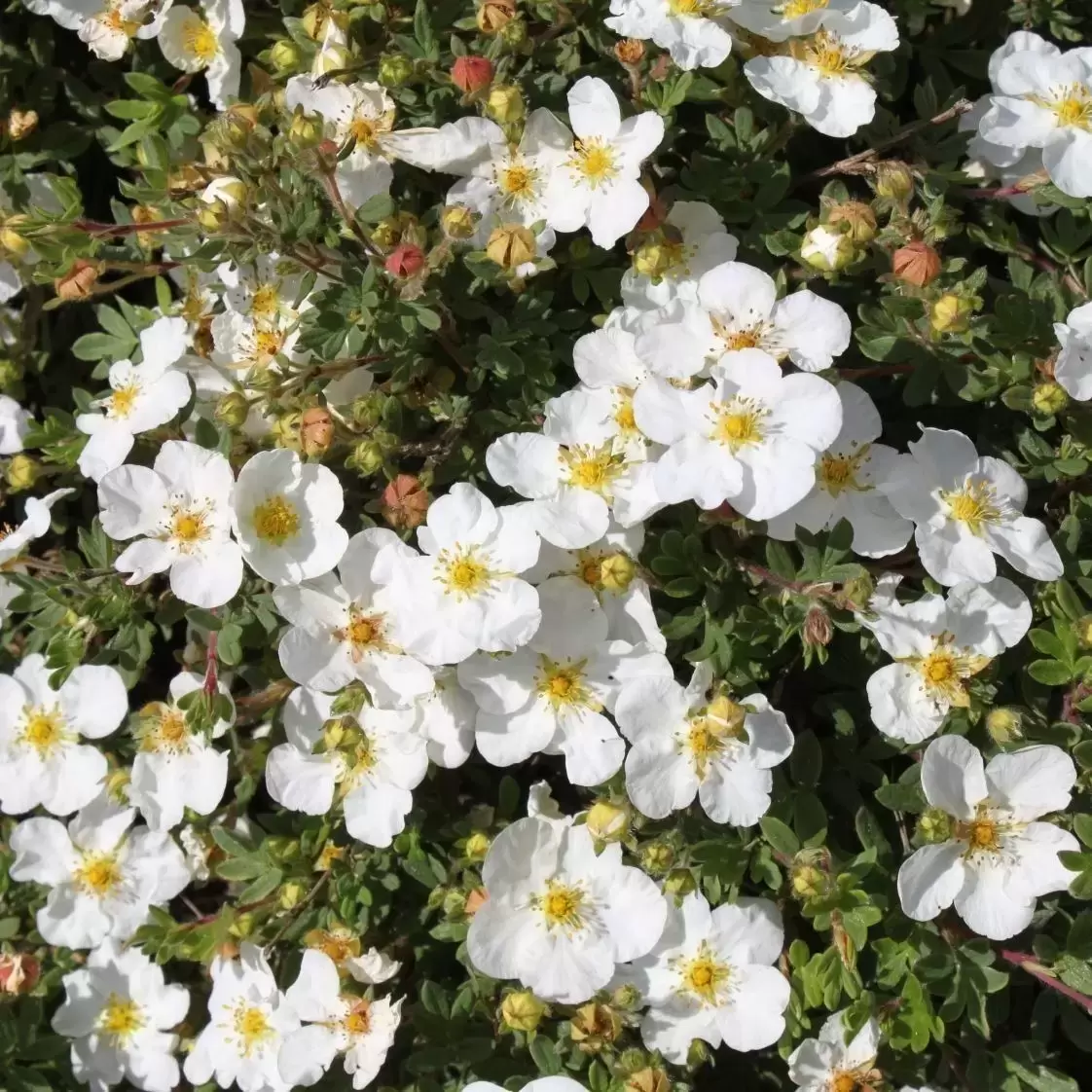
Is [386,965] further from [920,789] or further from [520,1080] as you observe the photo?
[920,789]

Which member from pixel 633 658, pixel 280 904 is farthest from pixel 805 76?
pixel 280 904

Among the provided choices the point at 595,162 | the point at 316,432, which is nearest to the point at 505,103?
the point at 595,162

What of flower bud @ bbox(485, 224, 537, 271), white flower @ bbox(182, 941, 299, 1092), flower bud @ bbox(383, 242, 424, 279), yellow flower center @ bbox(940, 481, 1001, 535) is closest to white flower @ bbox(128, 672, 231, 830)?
white flower @ bbox(182, 941, 299, 1092)

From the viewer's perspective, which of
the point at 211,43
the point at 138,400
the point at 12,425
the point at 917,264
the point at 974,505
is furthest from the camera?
the point at 12,425

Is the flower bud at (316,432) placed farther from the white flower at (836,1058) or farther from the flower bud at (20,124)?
the white flower at (836,1058)

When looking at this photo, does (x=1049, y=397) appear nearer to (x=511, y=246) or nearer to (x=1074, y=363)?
(x=1074, y=363)
